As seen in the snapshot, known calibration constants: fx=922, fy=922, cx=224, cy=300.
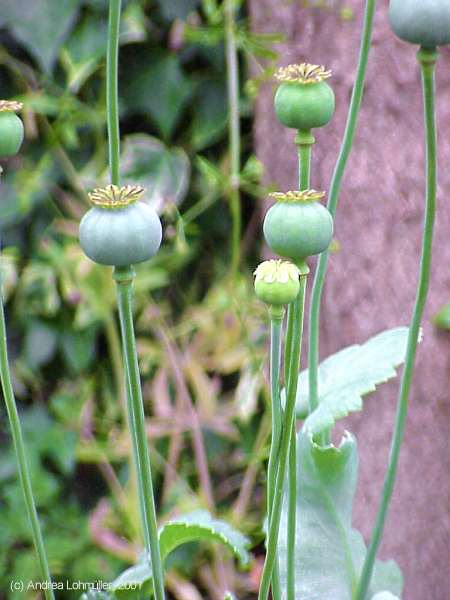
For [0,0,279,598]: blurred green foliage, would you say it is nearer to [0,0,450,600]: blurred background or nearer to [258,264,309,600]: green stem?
[0,0,450,600]: blurred background

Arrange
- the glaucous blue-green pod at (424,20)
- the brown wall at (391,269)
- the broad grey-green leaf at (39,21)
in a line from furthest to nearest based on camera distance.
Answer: the broad grey-green leaf at (39,21) → the brown wall at (391,269) → the glaucous blue-green pod at (424,20)

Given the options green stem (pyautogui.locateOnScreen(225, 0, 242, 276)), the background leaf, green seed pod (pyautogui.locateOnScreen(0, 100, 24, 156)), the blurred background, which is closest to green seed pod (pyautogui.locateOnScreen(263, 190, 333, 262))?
green seed pod (pyautogui.locateOnScreen(0, 100, 24, 156))

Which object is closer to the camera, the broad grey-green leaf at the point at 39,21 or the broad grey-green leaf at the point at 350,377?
the broad grey-green leaf at the point at 350,377

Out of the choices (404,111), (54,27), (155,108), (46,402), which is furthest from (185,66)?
(46,402)

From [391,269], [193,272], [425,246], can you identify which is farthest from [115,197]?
[193,272]

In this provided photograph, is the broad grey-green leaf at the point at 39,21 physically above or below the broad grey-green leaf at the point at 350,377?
above

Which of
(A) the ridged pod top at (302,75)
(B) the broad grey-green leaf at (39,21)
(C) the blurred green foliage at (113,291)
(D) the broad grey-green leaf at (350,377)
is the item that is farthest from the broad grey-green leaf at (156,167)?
(A) the ridged pod top at (302,75)

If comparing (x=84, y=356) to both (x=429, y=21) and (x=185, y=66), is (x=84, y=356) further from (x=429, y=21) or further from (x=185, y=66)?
(x=429, y=21)

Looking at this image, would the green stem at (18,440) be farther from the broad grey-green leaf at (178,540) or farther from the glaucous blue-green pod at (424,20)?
the glaucous blue-green pod at (424,20)
